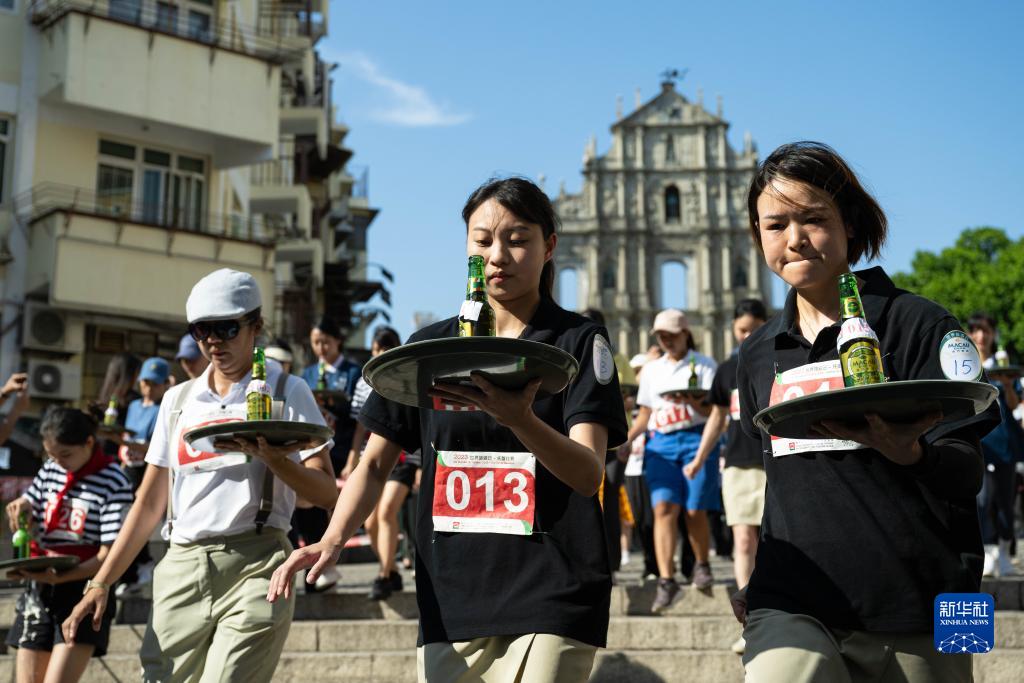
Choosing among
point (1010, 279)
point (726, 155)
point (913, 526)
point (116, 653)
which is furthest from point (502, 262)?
point (726, 155)

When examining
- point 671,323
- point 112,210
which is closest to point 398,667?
point 671,323

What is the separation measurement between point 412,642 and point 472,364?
4964 millimetres

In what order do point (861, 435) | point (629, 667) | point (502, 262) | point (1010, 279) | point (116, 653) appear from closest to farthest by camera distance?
point (861, 435)
point (502, 262)
point (629, 667)
point (116, 653)
point (1010, 279)

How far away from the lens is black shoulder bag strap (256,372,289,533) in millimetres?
4203

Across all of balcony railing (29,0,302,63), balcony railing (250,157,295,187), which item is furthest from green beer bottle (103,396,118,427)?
balcony railing (250,157,295,187)

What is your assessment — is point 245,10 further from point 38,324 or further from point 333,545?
point 333,545

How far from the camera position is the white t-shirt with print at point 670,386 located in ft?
27.0

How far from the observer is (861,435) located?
244cm

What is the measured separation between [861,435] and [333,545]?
1414mm

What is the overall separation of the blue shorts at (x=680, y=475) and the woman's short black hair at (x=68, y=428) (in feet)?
12.5

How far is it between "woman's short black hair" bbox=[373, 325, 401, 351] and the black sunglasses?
14.7ft

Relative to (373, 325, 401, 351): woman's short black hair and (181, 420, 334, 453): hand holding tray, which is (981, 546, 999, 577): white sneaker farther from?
(181, 420, 334, 453): hand holding tray

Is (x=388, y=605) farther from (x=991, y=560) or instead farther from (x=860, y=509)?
(x=860, y=509)

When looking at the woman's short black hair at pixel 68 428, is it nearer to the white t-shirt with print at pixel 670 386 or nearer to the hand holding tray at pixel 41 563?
the hand holding tray at pixel 41 563
